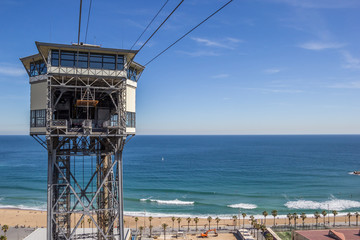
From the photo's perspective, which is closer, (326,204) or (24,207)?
(24,207)

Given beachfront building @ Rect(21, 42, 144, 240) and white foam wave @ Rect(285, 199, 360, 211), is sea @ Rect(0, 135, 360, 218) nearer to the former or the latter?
white foam wave @ Rect(285, 199, 360, 211)

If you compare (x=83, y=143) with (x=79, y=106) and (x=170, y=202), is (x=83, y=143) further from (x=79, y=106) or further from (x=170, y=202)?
(x=170, y=202)

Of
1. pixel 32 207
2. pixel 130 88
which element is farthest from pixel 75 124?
pixel 32 207

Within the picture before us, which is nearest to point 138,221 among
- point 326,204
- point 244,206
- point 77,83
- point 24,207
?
point 244,206

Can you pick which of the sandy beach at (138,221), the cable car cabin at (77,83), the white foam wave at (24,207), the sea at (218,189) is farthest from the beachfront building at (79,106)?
the white foam wave at (24,207)

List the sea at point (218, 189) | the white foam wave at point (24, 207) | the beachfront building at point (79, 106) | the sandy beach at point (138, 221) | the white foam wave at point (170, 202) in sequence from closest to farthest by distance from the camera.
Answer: the beachfront building at point (79, 106) < the sandy beach at point (138, 221) < the white foam wave at point (24, 207) < the sea at point (218, 189) < the white foam wave at point (170, 202)

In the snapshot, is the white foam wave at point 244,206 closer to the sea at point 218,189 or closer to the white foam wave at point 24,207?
the sea at point 218,189

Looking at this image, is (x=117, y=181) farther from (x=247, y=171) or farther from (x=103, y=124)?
(x=247, y=171)
